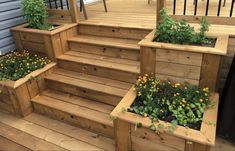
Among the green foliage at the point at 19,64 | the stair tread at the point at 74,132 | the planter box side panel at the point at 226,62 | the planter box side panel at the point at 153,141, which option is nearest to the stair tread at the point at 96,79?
the green foliage at the point at 19,64

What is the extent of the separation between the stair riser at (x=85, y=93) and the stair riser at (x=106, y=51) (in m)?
0.60

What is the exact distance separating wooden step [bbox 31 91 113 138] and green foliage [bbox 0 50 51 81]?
0.33 m

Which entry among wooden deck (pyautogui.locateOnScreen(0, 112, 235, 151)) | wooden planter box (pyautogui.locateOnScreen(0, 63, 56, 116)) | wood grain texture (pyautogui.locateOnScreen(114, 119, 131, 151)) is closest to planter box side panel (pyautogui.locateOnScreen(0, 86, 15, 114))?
wooden planter box (pyautogui.locateOnScreen(0, 63, 56, 116))

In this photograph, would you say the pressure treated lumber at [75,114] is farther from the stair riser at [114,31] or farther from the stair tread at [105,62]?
the stair riser at [114,31]

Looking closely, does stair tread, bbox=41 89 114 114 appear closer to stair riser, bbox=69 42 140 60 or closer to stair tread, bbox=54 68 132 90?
stair tread, bbox=54 68 132 90

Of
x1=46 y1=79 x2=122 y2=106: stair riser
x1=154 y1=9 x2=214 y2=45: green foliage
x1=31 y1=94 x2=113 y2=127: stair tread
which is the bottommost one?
x1=31 y1=94 x2=113 y2=127: stair tread

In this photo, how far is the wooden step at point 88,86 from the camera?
250 cm

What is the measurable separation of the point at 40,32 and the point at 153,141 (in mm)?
2050

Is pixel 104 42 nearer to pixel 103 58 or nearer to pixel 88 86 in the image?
pixel 103 58

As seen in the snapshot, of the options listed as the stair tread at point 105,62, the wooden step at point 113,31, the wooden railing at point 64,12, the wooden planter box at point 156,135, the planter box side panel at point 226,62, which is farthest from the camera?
the wooden railing at point 64,12

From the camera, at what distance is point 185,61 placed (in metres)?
2.09

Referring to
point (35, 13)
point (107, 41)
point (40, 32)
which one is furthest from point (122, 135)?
point (35, 13)

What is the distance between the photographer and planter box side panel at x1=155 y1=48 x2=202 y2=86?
6.76 ft

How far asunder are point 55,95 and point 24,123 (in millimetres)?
487
